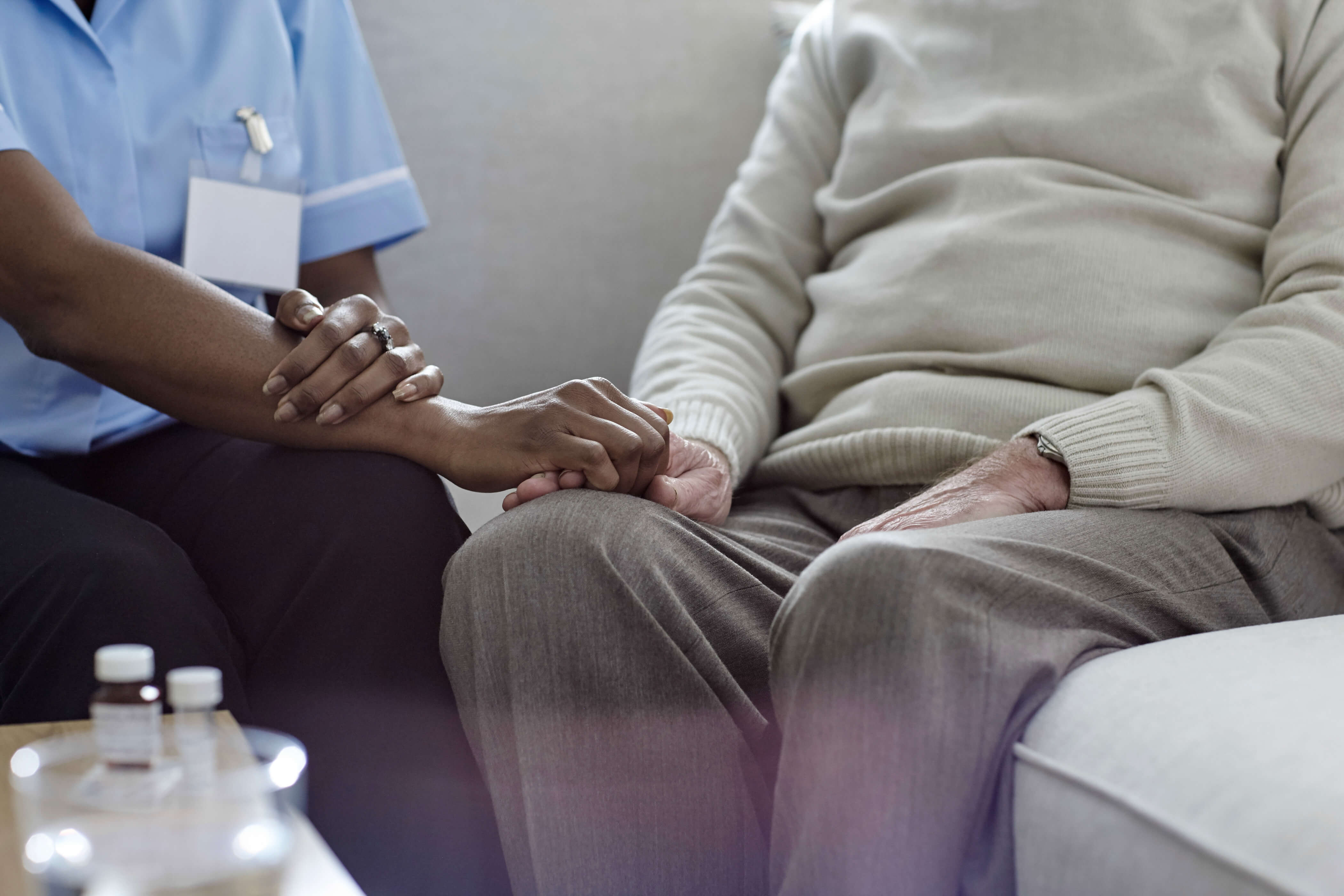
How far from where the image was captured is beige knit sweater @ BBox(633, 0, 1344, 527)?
34.2 inches

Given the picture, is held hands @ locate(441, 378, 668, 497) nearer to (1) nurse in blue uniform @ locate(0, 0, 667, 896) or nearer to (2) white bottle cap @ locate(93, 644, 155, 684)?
(1) nurse in blue uniform @ locate(0, 0, 667, 896)

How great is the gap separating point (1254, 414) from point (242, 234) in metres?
0.95

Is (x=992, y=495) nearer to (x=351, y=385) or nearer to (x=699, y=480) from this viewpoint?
(x=699, y=480)

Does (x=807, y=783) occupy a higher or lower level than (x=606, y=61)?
lower

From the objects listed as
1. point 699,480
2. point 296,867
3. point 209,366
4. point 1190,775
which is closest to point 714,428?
point 699,480

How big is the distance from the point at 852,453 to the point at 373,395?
44 cm

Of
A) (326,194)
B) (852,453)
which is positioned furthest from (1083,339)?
(326,194)

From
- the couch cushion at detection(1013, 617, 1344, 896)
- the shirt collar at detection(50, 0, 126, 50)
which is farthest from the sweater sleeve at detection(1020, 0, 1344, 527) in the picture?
the shirt collar at detection(50, 0, 126, 50)

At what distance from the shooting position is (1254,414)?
0.86 metres

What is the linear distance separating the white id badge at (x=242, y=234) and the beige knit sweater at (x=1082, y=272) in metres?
0.41

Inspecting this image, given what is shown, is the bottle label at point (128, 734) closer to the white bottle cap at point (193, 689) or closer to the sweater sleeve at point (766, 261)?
the white bottle cap at point (193, 689)

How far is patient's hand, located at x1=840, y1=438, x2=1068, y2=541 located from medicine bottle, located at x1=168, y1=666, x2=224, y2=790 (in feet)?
1.65

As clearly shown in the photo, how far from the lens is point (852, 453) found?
1.01m

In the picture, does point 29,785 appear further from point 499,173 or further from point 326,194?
point 499,173
